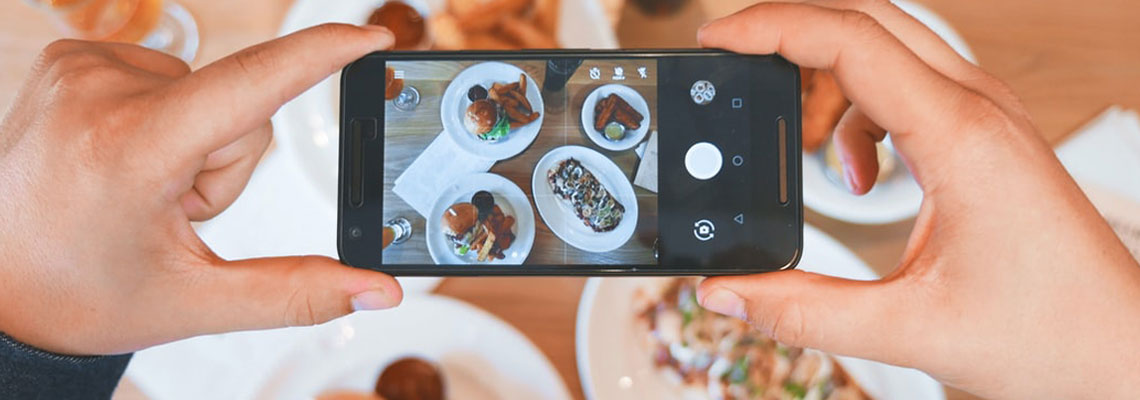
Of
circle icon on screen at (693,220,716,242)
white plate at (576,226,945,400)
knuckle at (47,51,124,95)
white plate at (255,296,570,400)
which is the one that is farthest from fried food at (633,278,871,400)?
knuckle at (47,51,124,95)

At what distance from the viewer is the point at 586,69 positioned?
49cm

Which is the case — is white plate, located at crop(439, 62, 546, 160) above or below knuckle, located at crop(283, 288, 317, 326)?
above

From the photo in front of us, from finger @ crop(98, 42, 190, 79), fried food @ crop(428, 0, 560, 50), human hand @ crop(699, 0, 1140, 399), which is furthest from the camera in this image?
fried food @ crop(428, 0, 560, 50)

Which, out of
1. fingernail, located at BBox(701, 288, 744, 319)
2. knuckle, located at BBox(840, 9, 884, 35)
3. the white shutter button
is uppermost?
knuckle, located at BBox(840, 9, 884, 35)

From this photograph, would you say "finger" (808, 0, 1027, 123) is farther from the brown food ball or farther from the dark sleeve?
the dark sleeve

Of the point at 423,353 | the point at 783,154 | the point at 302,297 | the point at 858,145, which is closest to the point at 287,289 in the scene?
the point at 302,297

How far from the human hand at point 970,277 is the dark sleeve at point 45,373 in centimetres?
41

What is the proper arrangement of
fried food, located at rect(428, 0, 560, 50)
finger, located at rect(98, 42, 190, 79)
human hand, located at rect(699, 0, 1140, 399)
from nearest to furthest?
human hand, located at rect(699, 0, 1140, 399), finger, located at rect(98, 42, 190, 79), fried food, located at rect(428, 0, 560, 50)

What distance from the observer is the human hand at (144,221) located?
0.45m

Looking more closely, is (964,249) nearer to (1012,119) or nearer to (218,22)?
(1012,119)

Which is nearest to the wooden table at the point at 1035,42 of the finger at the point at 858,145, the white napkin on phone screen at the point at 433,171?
the finger at the point at 858,145

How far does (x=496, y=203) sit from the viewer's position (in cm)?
49

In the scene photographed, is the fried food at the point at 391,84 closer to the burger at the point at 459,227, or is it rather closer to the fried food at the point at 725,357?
the burger at the point at 459,227

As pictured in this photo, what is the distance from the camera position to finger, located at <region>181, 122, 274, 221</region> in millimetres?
570
